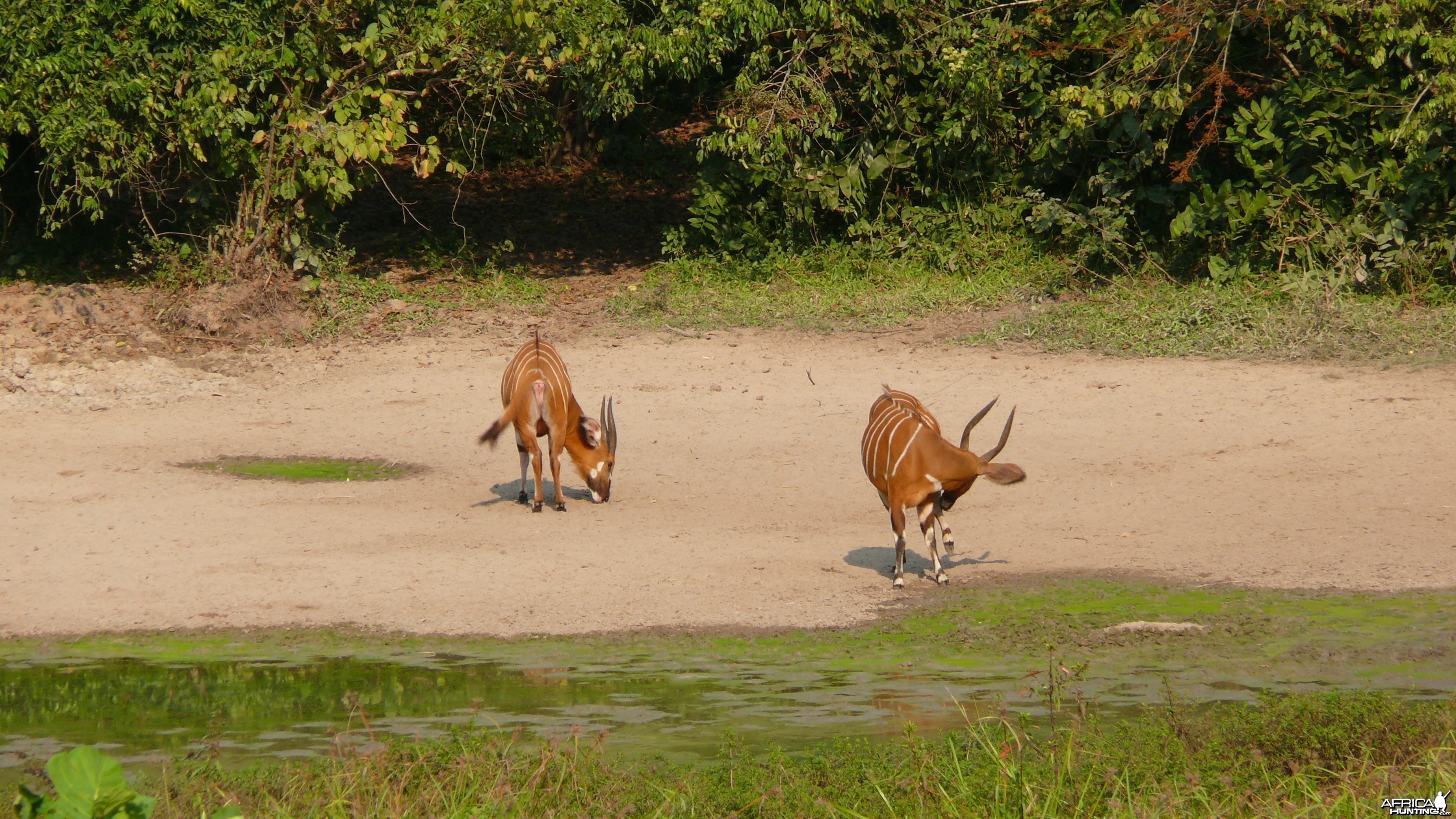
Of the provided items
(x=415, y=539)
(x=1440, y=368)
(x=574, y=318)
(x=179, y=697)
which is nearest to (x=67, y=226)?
(x=574, y=318)

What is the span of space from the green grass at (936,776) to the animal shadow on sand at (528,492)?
534 centimetres

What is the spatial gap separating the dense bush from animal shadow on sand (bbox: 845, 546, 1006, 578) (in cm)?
628

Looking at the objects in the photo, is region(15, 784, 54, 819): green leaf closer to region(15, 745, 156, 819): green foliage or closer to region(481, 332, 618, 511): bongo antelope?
region(15, 745, 156, 819): green foliage

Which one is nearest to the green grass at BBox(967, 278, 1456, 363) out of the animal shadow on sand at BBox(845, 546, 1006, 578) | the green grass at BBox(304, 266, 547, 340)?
the animal shadow on sand at BBox(845, 546, 1006, 578)

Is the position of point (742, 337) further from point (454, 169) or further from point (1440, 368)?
point (1440, 368)

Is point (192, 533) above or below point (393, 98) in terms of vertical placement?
below

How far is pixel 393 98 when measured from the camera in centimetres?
1477

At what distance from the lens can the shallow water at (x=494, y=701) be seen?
18.2 feet

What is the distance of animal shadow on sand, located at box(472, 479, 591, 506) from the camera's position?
1051 centimetres

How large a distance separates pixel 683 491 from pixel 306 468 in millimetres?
2926

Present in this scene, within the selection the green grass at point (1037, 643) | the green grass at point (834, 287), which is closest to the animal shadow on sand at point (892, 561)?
the green grass at point (1037, 643)

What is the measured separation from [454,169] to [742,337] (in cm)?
371

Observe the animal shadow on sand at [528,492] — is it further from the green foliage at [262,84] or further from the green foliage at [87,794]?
the green foliage at [87,794]

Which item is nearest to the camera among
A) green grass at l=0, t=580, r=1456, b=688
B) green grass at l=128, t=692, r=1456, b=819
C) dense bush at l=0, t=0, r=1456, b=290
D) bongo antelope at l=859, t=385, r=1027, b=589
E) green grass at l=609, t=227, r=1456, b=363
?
green grass at l=128, t=692, r=1456, b=819
